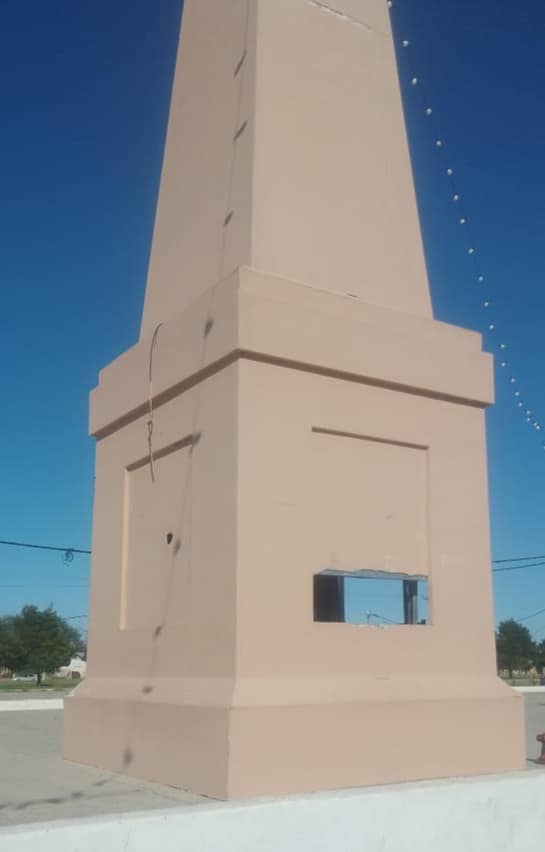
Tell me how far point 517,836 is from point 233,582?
91.7 inches

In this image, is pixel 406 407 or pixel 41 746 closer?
pixel 406 407

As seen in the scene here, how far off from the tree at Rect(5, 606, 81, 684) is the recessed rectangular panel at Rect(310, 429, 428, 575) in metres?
54.6

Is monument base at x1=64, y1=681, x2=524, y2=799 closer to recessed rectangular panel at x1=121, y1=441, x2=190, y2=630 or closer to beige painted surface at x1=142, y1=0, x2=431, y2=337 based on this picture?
recessed rectangular panel at x1=121, y1=441, x2=190, y2=630

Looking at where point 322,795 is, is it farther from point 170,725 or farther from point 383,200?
point 383,200

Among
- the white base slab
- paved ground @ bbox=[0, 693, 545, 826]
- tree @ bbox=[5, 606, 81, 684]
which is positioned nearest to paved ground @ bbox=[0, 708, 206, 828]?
paved ground @ bbox=[0, 693, 545, 826]

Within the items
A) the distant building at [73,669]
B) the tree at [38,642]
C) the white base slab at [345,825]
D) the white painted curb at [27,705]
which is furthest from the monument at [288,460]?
the distant building at [73,669]

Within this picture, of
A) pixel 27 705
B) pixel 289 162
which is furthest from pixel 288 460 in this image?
pixel 27 705

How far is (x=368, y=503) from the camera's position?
6480 mm

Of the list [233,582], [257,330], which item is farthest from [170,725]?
[257,330]

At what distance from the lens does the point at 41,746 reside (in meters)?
9.05

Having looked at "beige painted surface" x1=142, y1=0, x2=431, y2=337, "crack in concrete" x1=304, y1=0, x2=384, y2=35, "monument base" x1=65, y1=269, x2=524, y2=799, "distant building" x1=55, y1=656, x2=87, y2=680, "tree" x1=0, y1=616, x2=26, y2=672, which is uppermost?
"crack in concrete" x1=304, y1=0, x2=384, y2=35

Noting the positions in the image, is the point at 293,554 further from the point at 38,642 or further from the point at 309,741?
the point at 38,642

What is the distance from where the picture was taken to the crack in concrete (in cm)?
757

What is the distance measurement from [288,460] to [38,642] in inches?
2212
